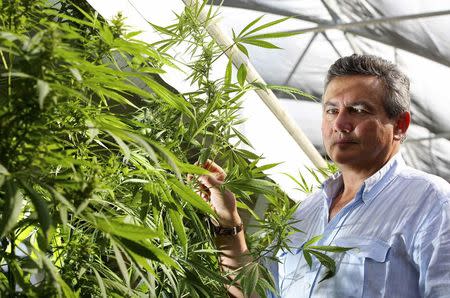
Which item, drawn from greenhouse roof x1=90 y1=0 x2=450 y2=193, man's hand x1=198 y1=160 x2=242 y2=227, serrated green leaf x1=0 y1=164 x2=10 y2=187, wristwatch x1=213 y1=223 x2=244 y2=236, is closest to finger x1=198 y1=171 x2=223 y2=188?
man's hand x1=198 y1=160 x2=242 y2=227

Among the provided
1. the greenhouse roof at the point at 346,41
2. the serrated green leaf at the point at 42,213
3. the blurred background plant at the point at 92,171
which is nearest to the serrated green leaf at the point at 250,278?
the blurred background plant at the point at 92,171

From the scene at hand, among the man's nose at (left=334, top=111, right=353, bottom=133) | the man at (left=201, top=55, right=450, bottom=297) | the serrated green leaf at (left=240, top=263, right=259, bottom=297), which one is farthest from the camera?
the man's nose at (left=334, top=111, right=353, bottom=133)

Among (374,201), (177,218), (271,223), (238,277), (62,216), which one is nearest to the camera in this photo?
(62,216)

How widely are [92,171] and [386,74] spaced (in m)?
1.32

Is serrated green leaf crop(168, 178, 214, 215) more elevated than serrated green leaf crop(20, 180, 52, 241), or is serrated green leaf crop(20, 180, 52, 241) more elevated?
serrated green leaf crop(168, 178, 214, 215)

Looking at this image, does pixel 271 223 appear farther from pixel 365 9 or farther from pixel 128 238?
pixel 365 9

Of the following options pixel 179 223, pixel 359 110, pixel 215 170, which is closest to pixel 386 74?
pixel 359 110

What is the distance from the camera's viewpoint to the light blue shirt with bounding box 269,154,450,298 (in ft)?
7.99

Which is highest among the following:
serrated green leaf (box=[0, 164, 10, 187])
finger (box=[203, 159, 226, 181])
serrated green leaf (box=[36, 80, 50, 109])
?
finger (box=[203, 159, 226, 181])

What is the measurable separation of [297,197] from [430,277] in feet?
5.65

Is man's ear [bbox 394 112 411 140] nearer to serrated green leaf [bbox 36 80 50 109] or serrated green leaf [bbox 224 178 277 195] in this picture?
serrated green leaf [bbox 224 178 277 195]

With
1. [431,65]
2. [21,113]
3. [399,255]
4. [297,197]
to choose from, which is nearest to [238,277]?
[399,255]

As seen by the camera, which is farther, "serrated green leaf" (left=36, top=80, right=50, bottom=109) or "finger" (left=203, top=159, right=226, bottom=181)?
"finger" (left=203, top=159, right=226, bottom=181)

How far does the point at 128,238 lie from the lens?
1.49m
